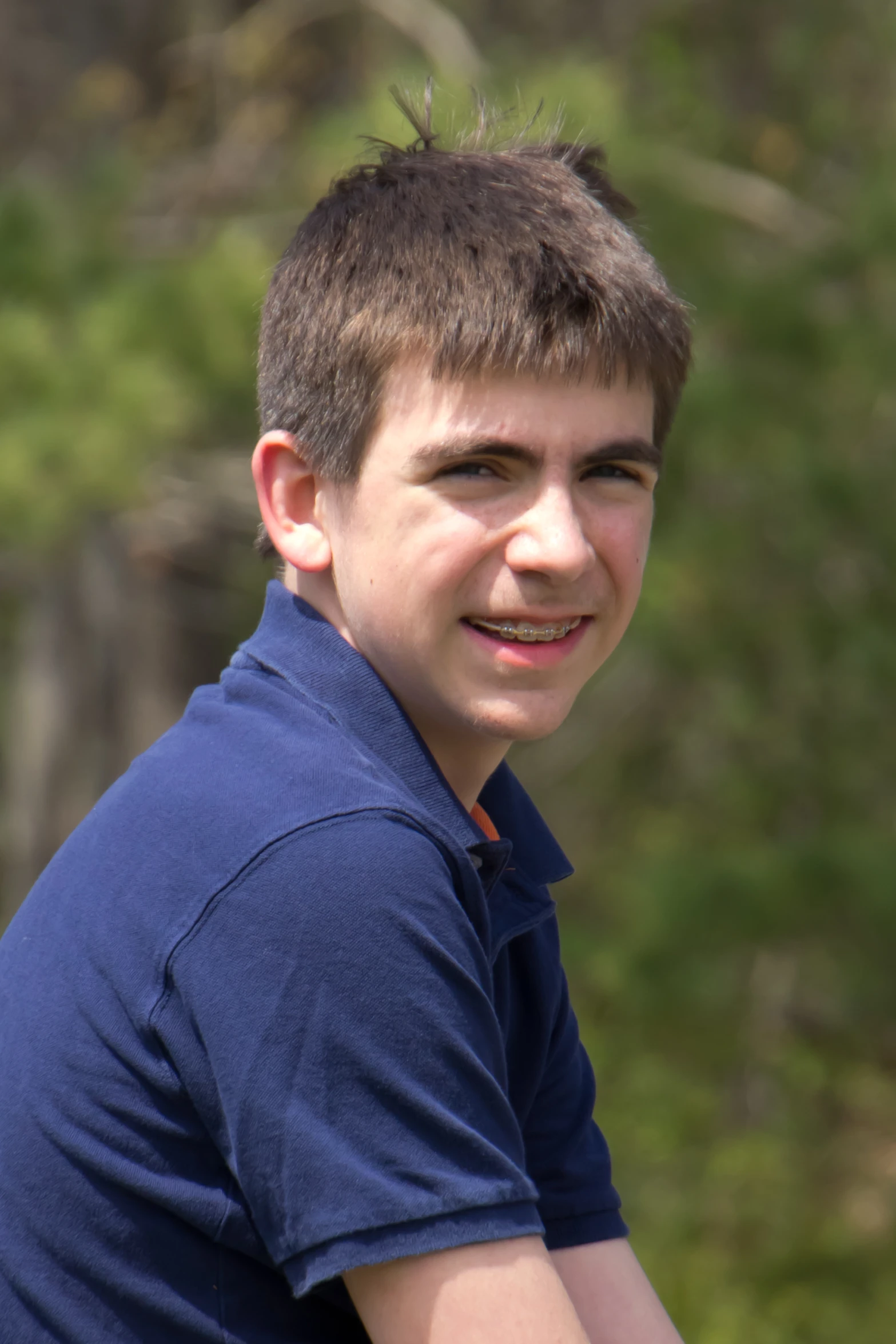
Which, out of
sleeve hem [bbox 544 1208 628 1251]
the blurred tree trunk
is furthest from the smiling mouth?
the blurred tree trunk

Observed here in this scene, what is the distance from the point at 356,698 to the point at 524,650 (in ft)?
0.52

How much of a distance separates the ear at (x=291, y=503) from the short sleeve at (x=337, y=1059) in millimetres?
373

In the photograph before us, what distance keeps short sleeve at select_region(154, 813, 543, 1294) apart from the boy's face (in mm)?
270

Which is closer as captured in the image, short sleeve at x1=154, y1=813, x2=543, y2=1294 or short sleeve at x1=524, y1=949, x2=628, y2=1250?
short sleeve at x1=154, y1=813, x2=543, y2=1294

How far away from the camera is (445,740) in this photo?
1.39 meters

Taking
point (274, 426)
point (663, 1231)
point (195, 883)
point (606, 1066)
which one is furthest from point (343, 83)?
point (195, 883)

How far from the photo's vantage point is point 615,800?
5.50 meters

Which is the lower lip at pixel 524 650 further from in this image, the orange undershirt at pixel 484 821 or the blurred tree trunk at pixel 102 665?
the blurred tree trunk at pixel 102 665

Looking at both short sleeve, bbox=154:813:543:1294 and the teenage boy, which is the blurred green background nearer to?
the teenage boy

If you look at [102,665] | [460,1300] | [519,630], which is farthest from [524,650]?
[102,665]

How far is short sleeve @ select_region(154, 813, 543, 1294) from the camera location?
1.00m

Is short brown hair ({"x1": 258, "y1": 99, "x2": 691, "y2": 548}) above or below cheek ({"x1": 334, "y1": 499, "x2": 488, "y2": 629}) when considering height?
above

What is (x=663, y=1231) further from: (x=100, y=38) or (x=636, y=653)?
(x=100, y=38)

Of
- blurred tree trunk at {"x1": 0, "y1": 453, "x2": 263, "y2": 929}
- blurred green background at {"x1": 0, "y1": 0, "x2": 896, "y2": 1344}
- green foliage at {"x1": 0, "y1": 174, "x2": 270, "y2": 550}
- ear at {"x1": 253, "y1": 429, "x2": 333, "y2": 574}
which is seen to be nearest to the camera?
ear at {"x1": 253, "y1": 429, "x2": 333, "y2": 574}
